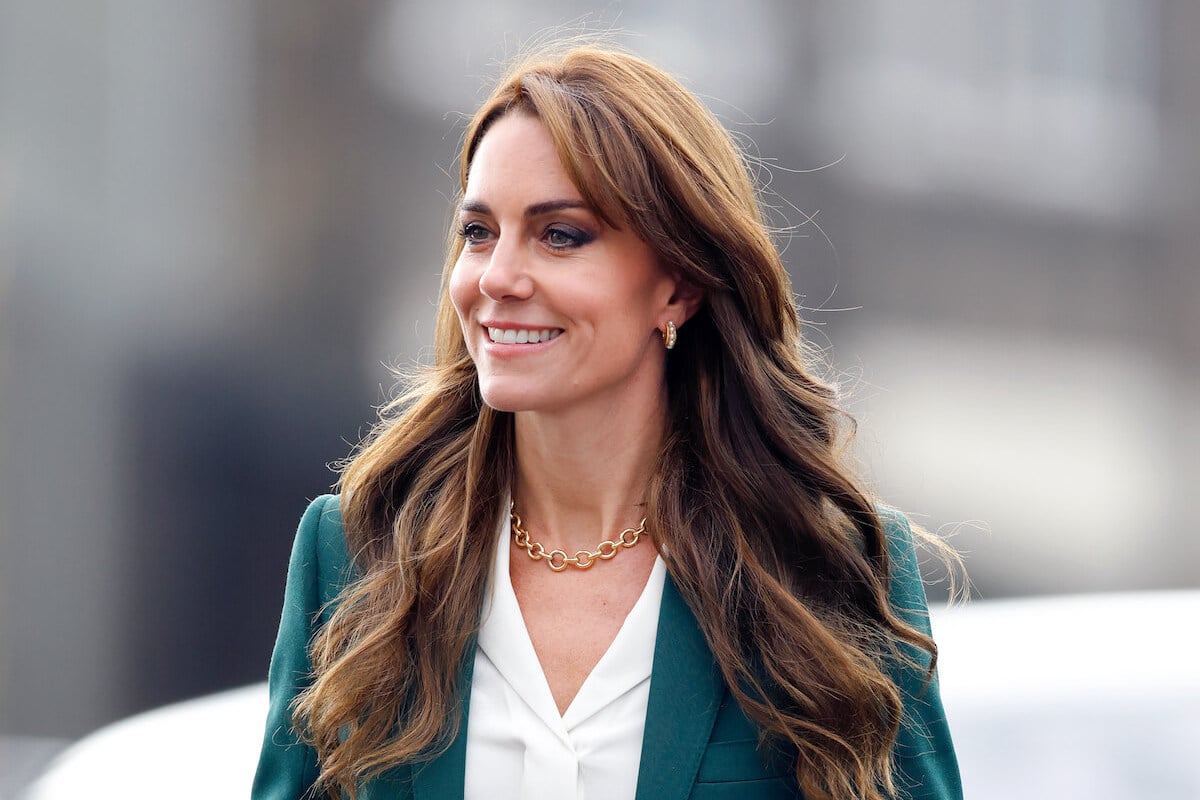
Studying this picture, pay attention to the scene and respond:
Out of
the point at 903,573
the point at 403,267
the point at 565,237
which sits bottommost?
the point at 903,573

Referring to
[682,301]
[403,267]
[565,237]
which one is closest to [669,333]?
[682,301]

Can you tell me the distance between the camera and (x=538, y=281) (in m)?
1.78

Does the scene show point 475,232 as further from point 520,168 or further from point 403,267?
point 403,267

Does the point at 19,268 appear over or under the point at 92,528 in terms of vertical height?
over

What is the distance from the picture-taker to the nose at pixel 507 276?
5.79 feet

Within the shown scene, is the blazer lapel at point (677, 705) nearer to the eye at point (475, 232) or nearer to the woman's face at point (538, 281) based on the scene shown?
the woman's face at point (538, 281)

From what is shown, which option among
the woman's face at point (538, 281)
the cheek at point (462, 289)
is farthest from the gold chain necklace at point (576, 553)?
the cheek at point (462, 289)

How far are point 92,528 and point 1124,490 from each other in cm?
558

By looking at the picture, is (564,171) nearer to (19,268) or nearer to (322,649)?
(322,649)

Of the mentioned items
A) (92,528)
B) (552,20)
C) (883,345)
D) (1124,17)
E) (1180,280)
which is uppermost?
(1124,17)

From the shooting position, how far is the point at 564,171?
180 centimetres

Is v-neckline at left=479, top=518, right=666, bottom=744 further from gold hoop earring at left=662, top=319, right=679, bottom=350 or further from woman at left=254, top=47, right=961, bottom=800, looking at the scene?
gold hoop earring at left=662, top=319, right=679, bottom=350

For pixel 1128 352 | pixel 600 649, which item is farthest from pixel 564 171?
pixel 1128 352

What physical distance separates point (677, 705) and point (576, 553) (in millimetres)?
318
